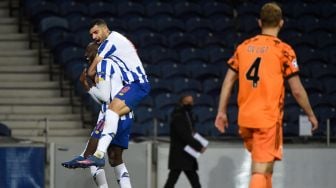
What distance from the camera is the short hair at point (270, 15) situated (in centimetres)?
870

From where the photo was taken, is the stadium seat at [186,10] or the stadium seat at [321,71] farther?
the stadium seat at [186,10]

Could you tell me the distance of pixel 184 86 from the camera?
57.0 feet

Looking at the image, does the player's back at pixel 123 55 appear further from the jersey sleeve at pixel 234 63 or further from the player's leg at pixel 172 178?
the player's leg at pixel 172 178

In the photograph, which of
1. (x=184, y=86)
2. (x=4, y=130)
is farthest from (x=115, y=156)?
(x=184, y=86)

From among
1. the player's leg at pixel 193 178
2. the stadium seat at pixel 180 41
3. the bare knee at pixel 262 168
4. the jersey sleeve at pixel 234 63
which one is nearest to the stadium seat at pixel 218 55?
the stadium seat at pixel 180 41

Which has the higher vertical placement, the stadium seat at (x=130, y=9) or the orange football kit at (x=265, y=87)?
the stadium seat at (x=130, y=9)

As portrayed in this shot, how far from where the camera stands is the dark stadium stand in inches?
675

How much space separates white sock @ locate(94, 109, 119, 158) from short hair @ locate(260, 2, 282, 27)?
202cm

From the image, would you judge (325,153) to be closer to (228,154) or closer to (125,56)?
(228,154)

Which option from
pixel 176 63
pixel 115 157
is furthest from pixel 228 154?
pixel 176 63

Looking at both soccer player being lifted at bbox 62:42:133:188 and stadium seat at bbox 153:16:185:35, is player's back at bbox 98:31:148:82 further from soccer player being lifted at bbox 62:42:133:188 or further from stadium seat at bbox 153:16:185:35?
stadium seat at bbox 153:16:185:35

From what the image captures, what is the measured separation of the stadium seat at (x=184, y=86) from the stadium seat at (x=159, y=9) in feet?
7.59

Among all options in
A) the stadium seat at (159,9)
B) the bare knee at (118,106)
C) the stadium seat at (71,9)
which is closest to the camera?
the bare knee at (118,106)

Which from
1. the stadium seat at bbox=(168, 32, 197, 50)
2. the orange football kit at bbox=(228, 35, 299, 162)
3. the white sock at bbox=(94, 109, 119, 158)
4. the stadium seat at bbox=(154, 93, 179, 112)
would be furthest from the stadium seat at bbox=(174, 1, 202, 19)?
the orange football kit at bbox=(228, 35, 299, 162)
